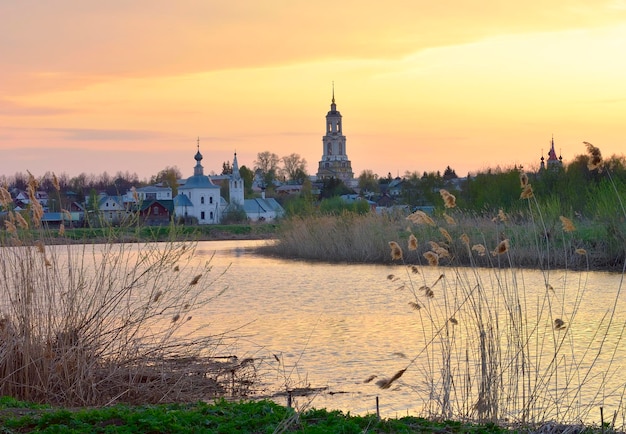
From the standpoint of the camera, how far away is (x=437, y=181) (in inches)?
2322

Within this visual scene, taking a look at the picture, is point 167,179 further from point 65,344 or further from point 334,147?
point 65,344

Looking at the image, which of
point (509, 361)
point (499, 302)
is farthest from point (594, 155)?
point (499, 302)

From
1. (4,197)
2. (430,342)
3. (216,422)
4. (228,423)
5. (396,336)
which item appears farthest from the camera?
(396,336)

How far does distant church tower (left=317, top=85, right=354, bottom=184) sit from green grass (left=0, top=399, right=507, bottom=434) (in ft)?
608

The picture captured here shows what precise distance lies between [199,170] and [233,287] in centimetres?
8337

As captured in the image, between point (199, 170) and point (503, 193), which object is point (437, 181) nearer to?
point (503, 193)

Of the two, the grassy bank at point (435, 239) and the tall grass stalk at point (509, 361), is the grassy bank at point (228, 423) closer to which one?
the tall grass stalk at point (509, 361)

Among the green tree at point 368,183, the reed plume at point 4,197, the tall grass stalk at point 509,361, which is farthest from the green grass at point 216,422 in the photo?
the green tree at point 368,183

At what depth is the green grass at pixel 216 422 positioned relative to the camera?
6191 millimetres

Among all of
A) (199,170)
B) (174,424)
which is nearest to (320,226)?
(174,424)

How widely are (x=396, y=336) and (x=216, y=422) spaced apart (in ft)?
26.5

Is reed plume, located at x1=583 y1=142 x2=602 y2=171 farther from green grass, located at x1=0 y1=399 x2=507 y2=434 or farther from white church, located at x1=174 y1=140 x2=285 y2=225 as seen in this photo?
white church, located at x1=174 y1=140 x2=285 y2=225

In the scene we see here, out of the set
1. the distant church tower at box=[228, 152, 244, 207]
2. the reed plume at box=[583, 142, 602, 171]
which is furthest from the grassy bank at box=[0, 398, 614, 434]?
the distant church tower at box=[228, 152, 244, 207]

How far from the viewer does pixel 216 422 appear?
21.0 ft
